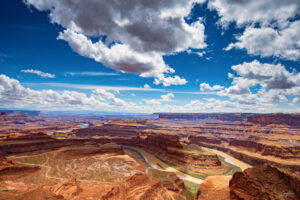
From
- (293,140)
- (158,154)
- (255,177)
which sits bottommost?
(158,154)

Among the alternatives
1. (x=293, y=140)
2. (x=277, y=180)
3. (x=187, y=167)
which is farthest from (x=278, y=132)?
(x=277, y=180)

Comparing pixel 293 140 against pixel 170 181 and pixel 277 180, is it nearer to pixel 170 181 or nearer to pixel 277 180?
pixel 170 181

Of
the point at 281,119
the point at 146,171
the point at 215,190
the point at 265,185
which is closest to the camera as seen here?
the point at 265,185

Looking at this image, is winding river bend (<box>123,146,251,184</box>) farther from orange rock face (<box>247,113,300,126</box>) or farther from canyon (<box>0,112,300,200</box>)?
orange rock face (<box>247,113,300,126</box>)

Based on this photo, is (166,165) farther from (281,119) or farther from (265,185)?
(281,119)

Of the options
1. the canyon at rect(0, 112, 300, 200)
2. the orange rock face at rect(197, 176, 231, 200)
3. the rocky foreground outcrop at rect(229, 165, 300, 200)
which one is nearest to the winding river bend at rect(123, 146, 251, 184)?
the canyon at rect(0, 112, 300, 200)

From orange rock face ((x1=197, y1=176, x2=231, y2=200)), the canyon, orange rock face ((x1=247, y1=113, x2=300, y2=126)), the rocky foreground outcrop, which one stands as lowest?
the canyon

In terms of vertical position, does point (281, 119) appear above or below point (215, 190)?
above

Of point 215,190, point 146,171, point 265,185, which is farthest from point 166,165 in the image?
point 265,185
